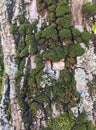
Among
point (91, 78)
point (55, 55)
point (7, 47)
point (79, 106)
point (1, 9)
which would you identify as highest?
point (1, 9)

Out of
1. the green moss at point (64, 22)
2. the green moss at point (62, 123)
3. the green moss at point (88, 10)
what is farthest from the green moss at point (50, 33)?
the green moss at point (62, 123)

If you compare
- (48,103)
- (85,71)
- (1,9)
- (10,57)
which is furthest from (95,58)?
(1,9)

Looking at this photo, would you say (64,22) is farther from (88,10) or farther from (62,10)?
(88,10)

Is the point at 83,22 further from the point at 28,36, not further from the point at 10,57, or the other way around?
the point at 10,57

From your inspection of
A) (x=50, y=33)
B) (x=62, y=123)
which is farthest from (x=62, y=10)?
(x=62, y=123)

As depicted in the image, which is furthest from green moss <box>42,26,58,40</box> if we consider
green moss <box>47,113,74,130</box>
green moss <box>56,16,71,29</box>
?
green moss <box>47,113,74,130</box>

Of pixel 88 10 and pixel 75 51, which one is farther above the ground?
pixel 88 10

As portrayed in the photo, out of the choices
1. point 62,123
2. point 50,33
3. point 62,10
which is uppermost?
point 62,10

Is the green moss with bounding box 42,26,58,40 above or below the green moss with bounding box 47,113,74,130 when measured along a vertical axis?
above

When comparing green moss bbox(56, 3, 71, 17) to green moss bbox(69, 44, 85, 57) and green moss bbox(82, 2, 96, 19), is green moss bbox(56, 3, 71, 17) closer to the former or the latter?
green moss bbox(82, 2, 96, 19)

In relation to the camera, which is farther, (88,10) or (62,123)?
(88,10)

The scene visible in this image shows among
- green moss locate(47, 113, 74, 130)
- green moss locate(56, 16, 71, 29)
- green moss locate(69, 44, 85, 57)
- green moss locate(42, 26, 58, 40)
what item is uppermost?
green moss locate(56, 16, 71, 29)
